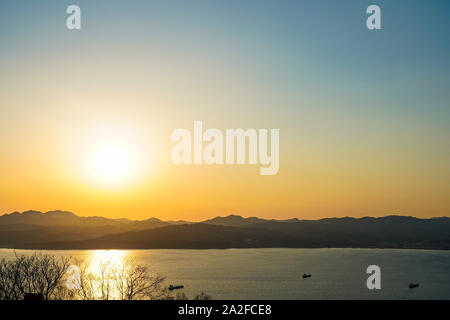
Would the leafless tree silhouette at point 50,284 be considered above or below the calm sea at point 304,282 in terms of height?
above

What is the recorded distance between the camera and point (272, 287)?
11925 cm

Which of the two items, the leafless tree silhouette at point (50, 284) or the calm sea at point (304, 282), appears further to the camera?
the calm sea at point (304, 282)

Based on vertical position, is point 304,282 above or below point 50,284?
below

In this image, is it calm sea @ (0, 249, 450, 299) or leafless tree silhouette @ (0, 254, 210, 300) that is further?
calm sea @ (0, 249, 450, 299)

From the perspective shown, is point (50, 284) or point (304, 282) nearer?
point (50, 284)

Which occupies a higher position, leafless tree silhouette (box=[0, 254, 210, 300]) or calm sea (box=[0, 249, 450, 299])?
leafless tree silhouette (box=[0, 254, 210, 300])
